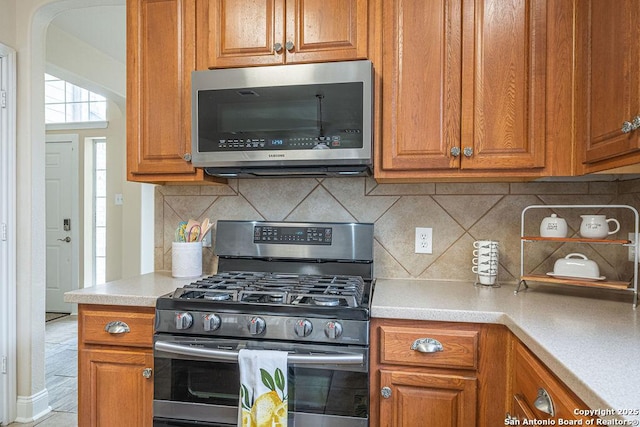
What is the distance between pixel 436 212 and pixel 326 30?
955 mm

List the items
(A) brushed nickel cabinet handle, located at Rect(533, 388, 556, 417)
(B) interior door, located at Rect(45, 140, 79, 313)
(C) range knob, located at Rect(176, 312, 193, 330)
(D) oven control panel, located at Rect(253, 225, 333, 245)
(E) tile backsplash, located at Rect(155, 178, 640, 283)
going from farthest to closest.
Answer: (B) interior door, located at Rect(45, 140, 79, 313)
(D) oven control panel, located at Rect(253, 225, 333, 245)
(E) tile backsplash, located at Rect(155, 178, 640, 283)
(C) range knob, located at Rect(176, 312, 193, 330)
(A) brushed nickel cabinet handle, located at Rect(533, 388, 556, 417)

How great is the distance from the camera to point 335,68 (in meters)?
1.64

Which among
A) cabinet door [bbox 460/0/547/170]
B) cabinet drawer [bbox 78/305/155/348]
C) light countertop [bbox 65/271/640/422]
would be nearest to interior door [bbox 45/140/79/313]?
light countertop [bbox 65/271/640/422]

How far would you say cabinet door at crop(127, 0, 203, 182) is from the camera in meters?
1.84

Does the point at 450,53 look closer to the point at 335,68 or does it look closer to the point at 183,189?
the point at 335,68

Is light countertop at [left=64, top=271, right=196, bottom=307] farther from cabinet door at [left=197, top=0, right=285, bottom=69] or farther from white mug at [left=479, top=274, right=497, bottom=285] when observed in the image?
white mug at [left=479, top=274, right=497, bottom=285]

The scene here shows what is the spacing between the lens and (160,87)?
6.10ft

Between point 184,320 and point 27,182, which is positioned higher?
point 27,182

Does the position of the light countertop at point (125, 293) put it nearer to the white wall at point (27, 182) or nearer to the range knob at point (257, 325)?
the range knob at point (257, 325)

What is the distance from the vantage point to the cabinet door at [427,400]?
4.42 feet

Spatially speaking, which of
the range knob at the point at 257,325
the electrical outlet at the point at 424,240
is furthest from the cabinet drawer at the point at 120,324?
the electrical outlet at the point at 424,240

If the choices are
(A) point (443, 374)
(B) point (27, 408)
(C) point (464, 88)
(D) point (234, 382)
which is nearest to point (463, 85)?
(C) point (464, 88)

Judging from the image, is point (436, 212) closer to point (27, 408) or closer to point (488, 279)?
point (488, 279)

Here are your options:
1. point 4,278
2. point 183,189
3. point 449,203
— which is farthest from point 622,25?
point 4,278
